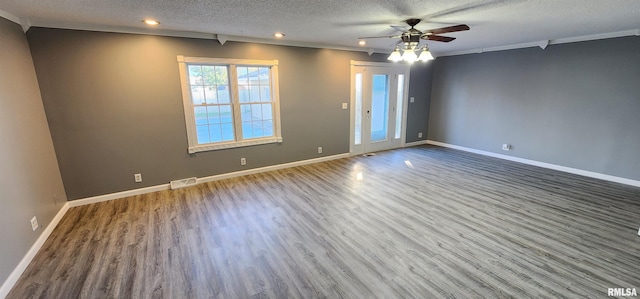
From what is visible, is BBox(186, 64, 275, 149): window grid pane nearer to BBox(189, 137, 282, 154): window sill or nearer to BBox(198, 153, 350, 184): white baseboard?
BBox(189, 137, 282, 154): window sill

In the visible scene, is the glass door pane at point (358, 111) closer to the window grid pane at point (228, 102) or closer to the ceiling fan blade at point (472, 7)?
the window grid pane at point (228, 102)

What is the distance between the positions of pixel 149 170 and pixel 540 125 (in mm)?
6777

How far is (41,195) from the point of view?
285cm

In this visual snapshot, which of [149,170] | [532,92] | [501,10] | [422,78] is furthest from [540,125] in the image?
[149,170]

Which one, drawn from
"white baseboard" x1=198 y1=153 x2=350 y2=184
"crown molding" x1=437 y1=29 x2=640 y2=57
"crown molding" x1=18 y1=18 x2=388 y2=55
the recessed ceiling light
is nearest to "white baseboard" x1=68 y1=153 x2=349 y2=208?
"white baseboard" x1=198 y1=153 x2=350 y2=184

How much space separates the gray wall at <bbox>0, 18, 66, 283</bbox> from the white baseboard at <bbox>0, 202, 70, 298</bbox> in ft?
0.13

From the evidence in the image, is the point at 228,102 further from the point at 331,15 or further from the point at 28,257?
the point at 28,257

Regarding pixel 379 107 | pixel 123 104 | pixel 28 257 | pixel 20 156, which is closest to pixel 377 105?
pixel 379 107

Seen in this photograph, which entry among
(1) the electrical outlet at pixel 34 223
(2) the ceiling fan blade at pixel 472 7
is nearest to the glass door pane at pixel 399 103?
(2) the ceiling fan blade at pixel 472 7

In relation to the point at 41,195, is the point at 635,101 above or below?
above

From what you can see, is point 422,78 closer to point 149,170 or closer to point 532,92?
point 532,92

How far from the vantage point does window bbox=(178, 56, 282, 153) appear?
412cm

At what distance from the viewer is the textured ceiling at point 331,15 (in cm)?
248

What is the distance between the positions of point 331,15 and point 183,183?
129 inches
